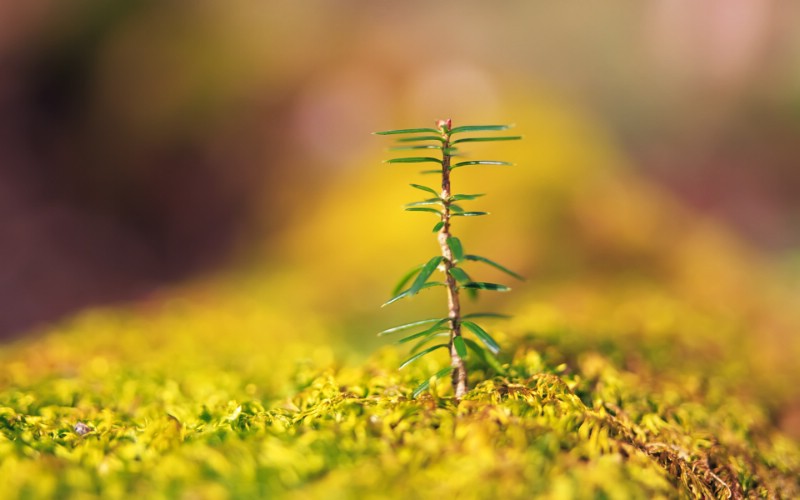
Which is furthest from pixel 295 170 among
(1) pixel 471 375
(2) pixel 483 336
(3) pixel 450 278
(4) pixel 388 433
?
(4) pixel 388 433

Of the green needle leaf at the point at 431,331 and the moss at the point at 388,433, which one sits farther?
the green needle leaf at the point at 431,331

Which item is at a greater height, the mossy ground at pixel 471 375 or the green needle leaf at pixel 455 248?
the green needle leaf at pixel 455 248

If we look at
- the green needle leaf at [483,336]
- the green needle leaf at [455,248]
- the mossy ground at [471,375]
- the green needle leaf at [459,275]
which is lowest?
the mossy ground at [471,375]

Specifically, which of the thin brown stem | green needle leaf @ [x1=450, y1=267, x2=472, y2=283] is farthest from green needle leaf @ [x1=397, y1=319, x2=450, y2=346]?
green needle leaf @ [x1=450, y1=267, x2=472, y2=283]

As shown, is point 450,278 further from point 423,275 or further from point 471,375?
point 471,375

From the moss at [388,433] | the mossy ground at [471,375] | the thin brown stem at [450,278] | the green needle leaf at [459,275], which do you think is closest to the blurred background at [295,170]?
the mossy ground at [471,375]

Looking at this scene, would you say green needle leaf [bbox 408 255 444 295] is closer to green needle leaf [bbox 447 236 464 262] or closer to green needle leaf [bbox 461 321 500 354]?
green needle leaf [bbox 447 236 464 262]

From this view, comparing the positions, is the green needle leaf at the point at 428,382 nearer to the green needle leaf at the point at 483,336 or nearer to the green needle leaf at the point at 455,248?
the green needle leaf at the point at 483,336
